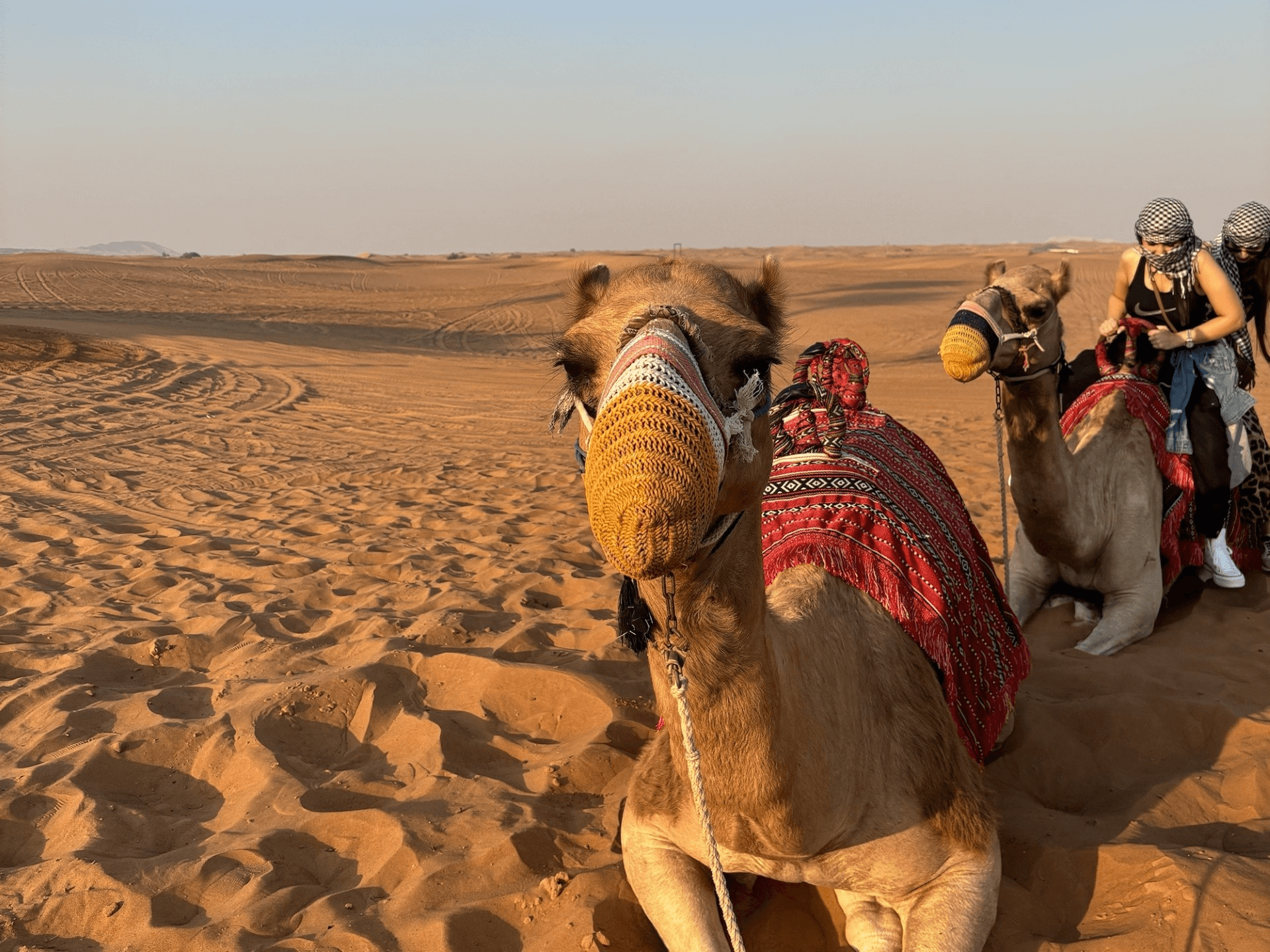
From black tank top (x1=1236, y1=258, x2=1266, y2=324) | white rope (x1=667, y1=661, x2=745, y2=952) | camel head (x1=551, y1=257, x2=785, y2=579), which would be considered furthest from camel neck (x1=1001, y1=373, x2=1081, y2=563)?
white rope (x1=667, y1=661, x2=745, y2=952)

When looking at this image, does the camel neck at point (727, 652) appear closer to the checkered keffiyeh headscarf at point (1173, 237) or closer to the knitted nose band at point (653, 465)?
the knitted nose band at point (653, 465)

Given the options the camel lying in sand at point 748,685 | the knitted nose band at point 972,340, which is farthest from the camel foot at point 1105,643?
the camel lying in sand at point 748,685

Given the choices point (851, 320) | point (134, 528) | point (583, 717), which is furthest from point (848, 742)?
point (851, 320)

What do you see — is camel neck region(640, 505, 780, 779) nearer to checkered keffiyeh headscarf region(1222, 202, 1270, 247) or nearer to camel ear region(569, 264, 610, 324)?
camel ear region(569, 264, 610, 324)

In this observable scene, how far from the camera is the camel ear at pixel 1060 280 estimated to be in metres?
4.19

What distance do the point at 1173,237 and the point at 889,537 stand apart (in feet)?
9.86

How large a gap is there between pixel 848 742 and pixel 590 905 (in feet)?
3.10

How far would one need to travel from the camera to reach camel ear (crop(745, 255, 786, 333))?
2246 mm

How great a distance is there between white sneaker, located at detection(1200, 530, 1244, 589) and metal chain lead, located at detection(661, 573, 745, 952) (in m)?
4.30

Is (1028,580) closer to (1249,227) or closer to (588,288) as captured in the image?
(1249,227)

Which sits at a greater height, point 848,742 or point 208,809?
point 848,742

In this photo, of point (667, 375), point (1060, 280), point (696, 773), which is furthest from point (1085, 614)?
point (667, 375)

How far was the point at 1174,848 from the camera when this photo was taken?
9.91 feet

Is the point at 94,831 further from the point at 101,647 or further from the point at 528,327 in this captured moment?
the point at 528,327
